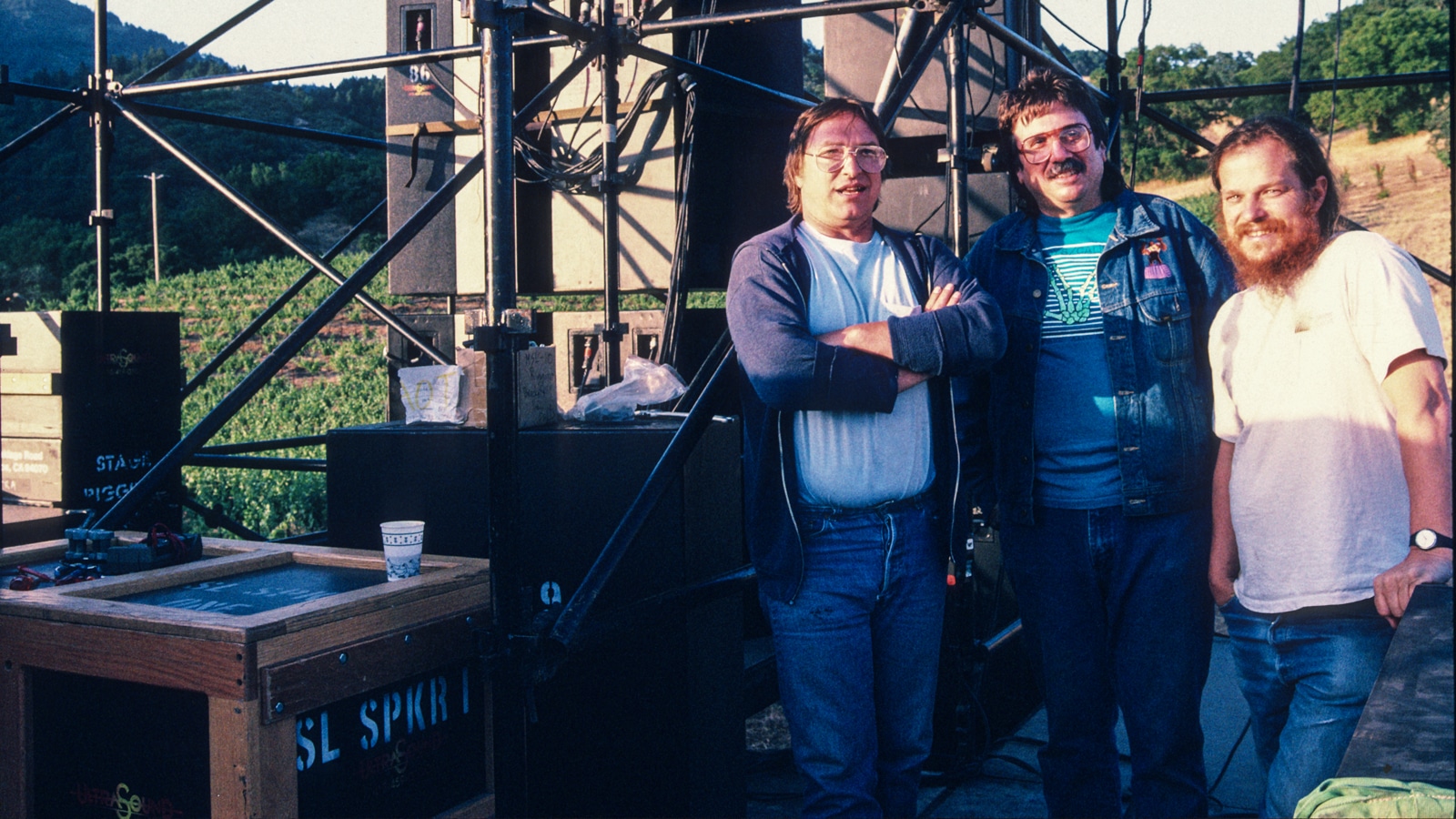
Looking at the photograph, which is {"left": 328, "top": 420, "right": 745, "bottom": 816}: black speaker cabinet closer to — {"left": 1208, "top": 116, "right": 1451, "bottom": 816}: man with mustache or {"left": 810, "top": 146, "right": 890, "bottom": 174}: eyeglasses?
{"left": 810, "top": 146, "right": 890, "bottom": 174}: eyeglasses

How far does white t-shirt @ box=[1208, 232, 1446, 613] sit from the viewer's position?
2070 mm

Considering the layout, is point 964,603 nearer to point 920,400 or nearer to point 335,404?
point 920,400

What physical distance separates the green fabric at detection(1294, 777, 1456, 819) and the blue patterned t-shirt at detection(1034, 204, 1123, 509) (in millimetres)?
1343

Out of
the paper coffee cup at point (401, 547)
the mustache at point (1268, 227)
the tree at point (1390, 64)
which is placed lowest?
the paper coffee cup at point (401, 547)

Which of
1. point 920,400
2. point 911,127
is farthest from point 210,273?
point 920,400

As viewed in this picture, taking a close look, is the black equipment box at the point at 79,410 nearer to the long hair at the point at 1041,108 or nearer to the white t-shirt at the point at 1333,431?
the long hair at the point at 1041,108

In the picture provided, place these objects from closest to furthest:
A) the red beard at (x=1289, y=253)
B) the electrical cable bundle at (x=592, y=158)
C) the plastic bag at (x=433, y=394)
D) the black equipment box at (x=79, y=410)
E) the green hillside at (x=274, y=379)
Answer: the red beard at (x=1289, y=253) < the plastic bag at (x=433, y=394) < the black equipment box at (x=79, y=410) < the electrical cable bundle at (x=592, y=158) < the green hillside at (x=274, y=379)

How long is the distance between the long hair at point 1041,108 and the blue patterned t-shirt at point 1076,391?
0.15 m

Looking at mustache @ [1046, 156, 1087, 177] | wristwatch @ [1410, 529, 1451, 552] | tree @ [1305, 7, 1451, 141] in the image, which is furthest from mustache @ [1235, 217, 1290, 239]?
tree @ [1305, 7, 1451, 141]

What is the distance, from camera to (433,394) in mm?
3195

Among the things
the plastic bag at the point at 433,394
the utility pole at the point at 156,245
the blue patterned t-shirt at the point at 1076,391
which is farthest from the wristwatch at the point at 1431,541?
the utility pole at the point at 156,245

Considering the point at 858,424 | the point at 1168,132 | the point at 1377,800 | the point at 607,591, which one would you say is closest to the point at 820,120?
the point at 858,424

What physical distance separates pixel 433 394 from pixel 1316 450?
2187 mm

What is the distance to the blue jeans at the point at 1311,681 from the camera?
2.02 m
